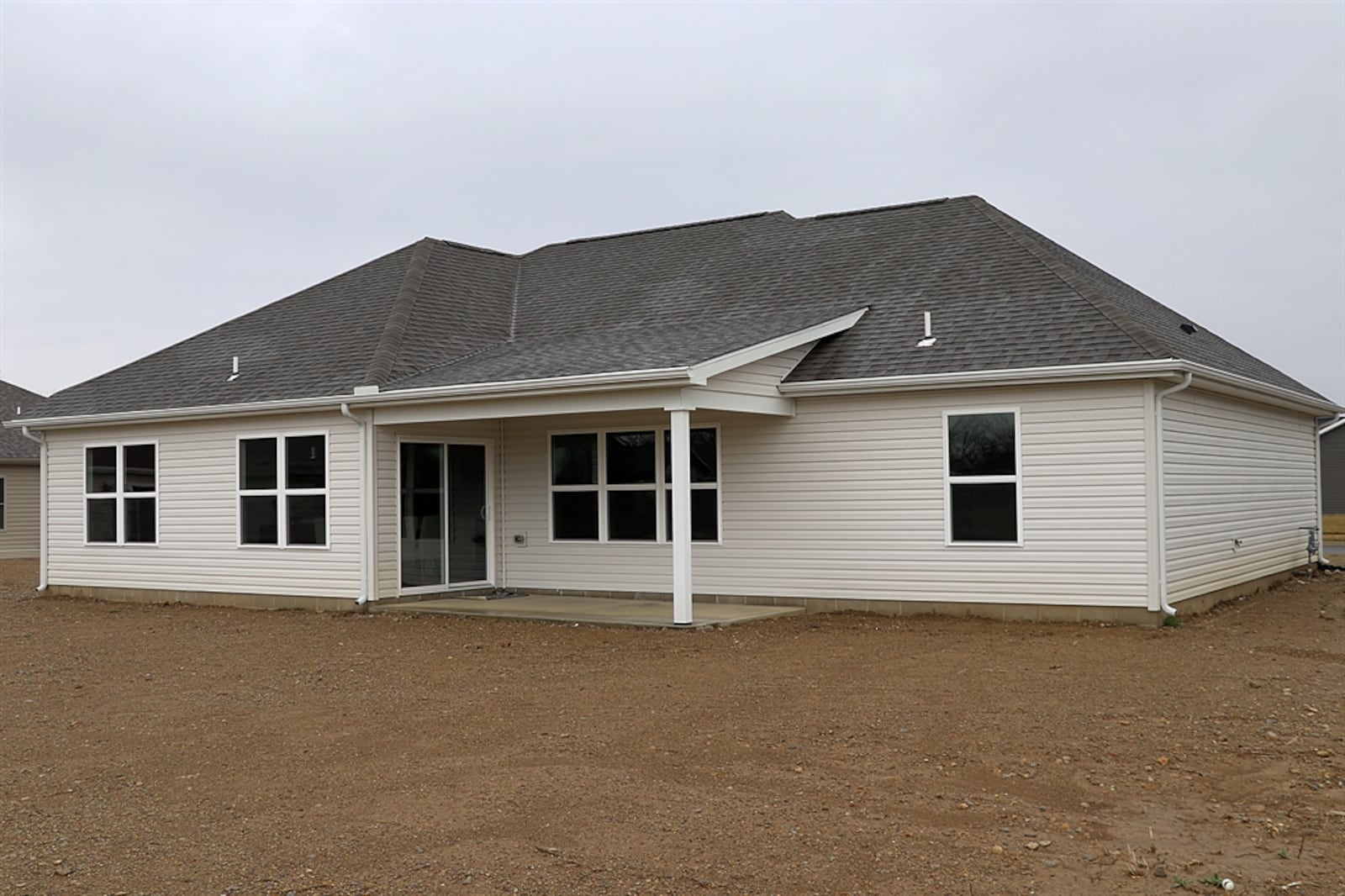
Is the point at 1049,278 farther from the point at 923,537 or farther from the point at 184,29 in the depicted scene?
the point at 184,29

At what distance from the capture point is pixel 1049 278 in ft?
47.5

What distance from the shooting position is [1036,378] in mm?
12570

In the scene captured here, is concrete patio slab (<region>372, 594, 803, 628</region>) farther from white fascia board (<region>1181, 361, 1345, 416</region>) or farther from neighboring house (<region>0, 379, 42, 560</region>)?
neighboring house (<region>0, 379, 42, 560</region>)

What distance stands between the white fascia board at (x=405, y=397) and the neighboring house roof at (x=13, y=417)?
9.83 meters

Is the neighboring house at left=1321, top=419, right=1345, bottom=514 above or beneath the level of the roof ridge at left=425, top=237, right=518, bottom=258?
beneath

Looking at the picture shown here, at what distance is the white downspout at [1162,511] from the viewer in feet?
40.2

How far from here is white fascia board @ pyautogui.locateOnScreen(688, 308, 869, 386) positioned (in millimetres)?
12258

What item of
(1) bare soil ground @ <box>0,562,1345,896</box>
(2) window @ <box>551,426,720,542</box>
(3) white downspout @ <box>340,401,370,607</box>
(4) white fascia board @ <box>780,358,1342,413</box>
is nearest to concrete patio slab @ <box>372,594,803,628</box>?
(3) white downspout @ <box>340,401,370,607</box>

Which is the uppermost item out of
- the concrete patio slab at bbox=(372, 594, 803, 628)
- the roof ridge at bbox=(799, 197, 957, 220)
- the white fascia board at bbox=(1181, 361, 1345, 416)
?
the roof ridge at bbox=(799, 197, 957, 220)

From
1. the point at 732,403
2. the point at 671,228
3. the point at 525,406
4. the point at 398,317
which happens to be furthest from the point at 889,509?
the point at 671,228

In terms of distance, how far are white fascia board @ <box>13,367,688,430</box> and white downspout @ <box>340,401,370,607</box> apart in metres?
0.23

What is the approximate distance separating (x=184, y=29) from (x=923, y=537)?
1314cm

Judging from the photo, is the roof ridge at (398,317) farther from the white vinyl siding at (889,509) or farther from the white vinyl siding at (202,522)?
the white vinyl siding at (889,509)

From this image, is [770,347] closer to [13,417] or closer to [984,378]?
[984,378]
